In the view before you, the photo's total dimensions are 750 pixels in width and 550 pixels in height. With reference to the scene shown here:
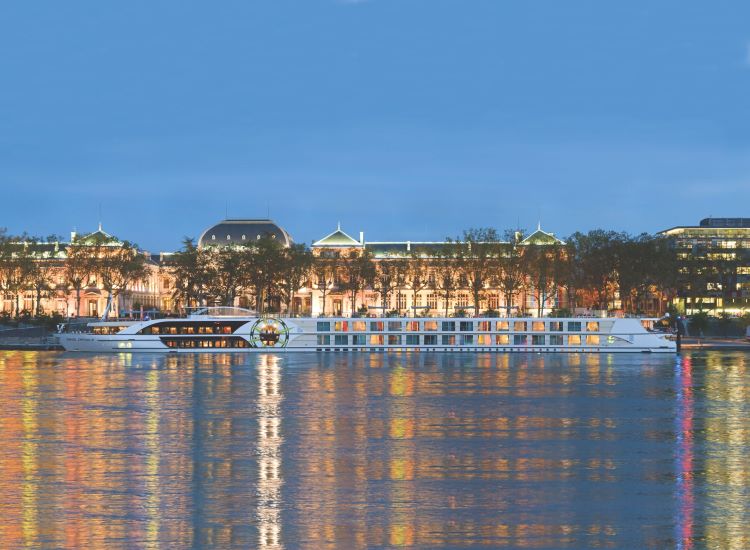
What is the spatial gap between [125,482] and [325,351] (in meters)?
83.2

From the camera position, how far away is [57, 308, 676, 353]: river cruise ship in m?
109

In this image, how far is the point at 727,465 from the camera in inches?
1293

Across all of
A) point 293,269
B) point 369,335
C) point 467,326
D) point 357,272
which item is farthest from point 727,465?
point 357,272

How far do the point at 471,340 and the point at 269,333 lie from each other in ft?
66.7

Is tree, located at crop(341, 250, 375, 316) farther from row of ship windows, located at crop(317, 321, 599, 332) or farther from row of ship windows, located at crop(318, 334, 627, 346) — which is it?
row of ship windows, located at crop(318, 334, 627, 346)

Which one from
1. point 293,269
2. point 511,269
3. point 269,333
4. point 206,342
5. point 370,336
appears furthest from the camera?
point 293,269

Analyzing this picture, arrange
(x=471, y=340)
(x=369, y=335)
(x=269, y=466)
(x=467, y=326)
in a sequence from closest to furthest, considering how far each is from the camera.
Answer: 1. (x=269, y=466)
2. (x=471, y=340)
3. (x=467, y=326)
4. (x=369, y=335)

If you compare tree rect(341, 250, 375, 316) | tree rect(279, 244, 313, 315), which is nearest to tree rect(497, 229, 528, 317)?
tree rect(341, 250, 375, 316)

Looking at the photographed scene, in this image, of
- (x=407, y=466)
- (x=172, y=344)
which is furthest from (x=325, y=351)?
(x=407, y=466)

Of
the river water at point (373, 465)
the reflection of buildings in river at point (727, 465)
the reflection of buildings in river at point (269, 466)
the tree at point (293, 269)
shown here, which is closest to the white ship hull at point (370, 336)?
the river water at point (373, 465)

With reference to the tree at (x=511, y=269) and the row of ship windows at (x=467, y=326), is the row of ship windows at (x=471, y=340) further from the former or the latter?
the tree at (x=511, y=269)

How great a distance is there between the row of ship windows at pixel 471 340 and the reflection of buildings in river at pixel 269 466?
50.3 meters

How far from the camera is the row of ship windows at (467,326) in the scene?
112625 millimetres

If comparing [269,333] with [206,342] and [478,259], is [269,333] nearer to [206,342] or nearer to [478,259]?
[206,342]
